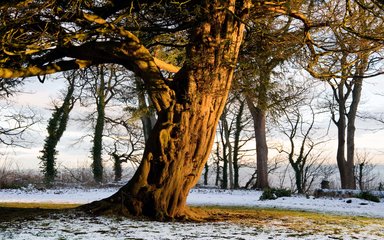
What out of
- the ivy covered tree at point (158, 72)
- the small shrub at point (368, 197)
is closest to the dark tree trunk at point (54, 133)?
the small shrub at point (368, 197)

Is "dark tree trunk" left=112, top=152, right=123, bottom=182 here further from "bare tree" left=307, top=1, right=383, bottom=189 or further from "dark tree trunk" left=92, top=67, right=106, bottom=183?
"bare tree" left=307, top=1, right=383, bottom=189

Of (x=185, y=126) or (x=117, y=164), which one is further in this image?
(x=117, y=164)

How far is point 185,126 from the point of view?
7.13 meters

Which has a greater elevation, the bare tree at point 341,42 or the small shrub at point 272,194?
the bare tree at point 341,42

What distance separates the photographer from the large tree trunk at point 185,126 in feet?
23.2

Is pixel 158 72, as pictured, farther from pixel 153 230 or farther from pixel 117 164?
pixel 117 164

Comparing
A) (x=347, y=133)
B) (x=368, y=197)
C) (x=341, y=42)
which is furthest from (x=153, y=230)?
(x=347, y=133)

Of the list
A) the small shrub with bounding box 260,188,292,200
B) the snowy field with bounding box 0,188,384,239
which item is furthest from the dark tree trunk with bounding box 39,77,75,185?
the snowy field with bounding box 0,188,384,239

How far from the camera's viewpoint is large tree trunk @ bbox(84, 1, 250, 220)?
279 inches

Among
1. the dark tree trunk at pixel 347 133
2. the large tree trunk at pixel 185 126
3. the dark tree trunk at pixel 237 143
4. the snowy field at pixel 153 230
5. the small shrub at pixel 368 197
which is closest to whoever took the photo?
the snowy field at pixel 153 230

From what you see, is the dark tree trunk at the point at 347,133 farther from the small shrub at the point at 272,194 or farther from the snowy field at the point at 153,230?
the snowy field at the point at 153,230

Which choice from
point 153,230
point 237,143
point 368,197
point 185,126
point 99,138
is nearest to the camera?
point 153,230

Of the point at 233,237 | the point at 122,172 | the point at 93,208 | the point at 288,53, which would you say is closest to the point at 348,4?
the point at 288,53

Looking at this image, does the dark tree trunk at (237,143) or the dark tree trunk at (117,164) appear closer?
the dark tree trunk at (117,164)
